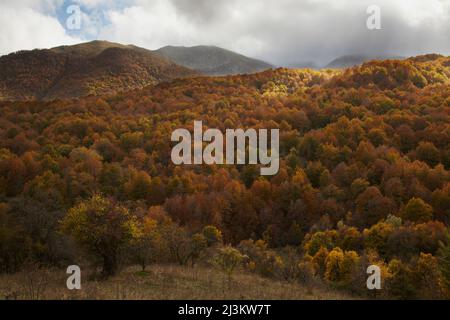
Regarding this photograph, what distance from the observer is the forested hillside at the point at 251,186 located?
34.7 m

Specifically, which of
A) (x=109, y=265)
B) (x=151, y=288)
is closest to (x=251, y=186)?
(x=109, y=265)

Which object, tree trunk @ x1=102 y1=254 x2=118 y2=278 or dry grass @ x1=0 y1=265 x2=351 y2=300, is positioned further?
tree trunk @ x1=102 y1=254 x2=118 y2=278

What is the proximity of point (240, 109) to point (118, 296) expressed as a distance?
470 feet

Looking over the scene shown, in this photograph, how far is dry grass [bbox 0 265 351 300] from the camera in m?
20.1

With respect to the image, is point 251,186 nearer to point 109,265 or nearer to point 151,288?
point 109,265

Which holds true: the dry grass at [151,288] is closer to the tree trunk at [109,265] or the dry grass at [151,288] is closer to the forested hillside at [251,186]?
the tree trunk at [109,265]

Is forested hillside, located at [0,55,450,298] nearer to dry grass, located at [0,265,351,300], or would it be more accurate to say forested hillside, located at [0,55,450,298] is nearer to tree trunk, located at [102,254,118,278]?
tree trunk, located at [102,254,118,278]

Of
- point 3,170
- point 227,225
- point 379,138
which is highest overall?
point 379,138

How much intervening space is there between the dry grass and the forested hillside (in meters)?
2.04

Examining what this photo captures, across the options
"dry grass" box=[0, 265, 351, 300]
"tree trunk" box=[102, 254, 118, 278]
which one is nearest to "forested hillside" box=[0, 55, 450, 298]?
"tree trunk" box=[102, 254, 118, 278]

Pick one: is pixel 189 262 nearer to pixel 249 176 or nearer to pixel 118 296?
pixel 118 296

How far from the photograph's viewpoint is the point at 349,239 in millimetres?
66938

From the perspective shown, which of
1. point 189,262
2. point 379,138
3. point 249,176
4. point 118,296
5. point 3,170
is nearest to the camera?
point 118,296

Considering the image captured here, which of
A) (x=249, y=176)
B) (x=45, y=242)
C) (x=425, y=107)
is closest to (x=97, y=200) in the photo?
(x=45, y=242)
